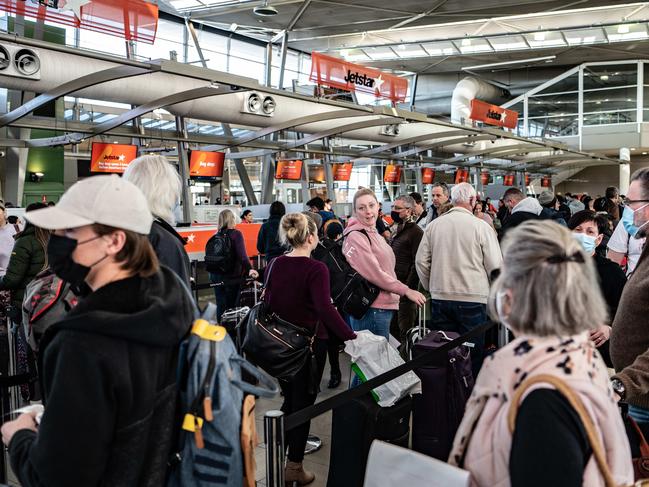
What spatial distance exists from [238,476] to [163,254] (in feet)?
3.56

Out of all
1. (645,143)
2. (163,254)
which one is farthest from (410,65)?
(163,254)

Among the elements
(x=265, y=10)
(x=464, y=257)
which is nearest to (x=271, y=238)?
(x=464, y=257)

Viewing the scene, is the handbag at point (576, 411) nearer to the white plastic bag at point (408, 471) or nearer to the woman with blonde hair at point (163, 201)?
the white plastic bag at point (408, 471)

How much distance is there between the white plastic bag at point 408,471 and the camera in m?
1.48

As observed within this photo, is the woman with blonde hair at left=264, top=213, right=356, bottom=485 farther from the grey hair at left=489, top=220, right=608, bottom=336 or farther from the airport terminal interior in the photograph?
the grey hair at left=489, top=220, right=608, bottom=336

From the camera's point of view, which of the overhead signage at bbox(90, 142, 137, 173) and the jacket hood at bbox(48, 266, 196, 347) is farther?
the overhead signage at bbox(90, 142, 137, 173)

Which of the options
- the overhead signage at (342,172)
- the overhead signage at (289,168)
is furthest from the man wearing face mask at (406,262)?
the overhead signage at (342,172)

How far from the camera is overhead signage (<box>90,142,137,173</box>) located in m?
10.6

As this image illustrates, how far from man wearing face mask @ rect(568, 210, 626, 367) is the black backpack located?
1.55 m

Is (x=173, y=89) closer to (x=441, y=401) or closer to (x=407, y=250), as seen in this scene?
(x=407, y=250)

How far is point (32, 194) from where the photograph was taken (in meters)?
16.3

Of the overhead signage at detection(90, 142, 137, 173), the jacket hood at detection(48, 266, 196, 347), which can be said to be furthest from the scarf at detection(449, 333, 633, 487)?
the overhead signage at detection(90, 142, 137, 173)

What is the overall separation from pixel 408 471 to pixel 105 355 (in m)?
0.83

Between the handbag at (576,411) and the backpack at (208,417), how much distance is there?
2.67 ft
